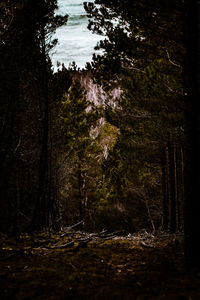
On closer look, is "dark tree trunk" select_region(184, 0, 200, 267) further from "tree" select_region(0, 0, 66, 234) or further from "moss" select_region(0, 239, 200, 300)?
"tree" select_region(0, 0, 66, 234)

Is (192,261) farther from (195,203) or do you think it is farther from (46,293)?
(46,293)

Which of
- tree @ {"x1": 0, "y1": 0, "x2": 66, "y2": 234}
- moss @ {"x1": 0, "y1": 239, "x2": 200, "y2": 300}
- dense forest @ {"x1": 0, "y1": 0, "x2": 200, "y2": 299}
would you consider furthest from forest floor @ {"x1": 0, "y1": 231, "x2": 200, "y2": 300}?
tree @ {"x1": 0, "y1": 0, "x2": 66, "y2": 234}

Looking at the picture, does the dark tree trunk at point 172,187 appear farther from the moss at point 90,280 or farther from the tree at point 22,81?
the moss at point 90,280

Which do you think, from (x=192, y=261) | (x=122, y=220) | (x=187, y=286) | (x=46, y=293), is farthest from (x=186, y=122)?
(x=122, y=220)

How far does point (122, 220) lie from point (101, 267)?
789 inches

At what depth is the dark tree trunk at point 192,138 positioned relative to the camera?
3812mm

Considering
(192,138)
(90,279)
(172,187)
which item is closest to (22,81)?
(192,138)

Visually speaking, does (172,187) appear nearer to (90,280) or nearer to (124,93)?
(124,93)

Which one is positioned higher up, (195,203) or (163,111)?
(163,111)

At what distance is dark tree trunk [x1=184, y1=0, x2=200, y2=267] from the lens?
381 cm

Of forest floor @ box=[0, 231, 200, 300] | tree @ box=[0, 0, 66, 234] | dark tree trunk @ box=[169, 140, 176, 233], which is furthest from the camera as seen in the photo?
dark tree trunk @ box=[169, 140, 176, 233]

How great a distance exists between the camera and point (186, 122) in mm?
4121

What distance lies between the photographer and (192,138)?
3971 millimetres

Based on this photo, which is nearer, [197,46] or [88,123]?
[197,46]
